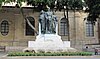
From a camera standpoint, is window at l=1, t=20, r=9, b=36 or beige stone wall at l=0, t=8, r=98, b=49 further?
window at l=1, t=20, r=9, b=36

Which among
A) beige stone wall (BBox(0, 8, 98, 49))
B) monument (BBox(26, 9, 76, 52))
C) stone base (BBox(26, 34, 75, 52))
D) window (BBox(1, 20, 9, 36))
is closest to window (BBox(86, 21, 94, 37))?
beige stone wall (BBox(0, 8, 98, 49))

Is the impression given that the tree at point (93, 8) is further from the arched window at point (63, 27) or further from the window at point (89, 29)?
the arched window at point (63, 27)

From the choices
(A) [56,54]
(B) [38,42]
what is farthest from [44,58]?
(B) [38,42]

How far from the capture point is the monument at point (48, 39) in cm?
2911

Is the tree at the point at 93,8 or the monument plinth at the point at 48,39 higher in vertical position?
the tree at the point at 93,8

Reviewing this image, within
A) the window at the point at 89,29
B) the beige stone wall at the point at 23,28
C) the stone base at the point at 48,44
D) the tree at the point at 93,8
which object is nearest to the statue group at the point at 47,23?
the stone base at the point at 48,44

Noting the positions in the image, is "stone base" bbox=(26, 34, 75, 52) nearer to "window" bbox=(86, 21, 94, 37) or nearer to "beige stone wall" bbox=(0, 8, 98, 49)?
"beige stone wall" bbox=(0, 8, 98, 49)

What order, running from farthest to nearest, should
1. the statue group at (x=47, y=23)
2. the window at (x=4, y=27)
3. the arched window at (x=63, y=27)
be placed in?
the arched window at (x=63, y=27)
the window at (x=4, y=27)
the statue group at (x=47, y=23)

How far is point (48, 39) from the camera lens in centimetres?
2970

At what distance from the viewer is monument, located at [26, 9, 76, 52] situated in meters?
29.1

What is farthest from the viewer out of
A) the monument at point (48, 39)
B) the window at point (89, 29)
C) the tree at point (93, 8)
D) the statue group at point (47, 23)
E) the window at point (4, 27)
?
the window at point (89, 29)

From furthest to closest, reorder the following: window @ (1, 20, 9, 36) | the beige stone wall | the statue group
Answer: window @ (1, 20, 9, 36) < the beige stone wall < the statue group

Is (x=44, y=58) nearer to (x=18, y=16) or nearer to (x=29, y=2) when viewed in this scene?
(x=29, y=2)

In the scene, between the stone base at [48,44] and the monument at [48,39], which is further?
the monument at [48,39]
